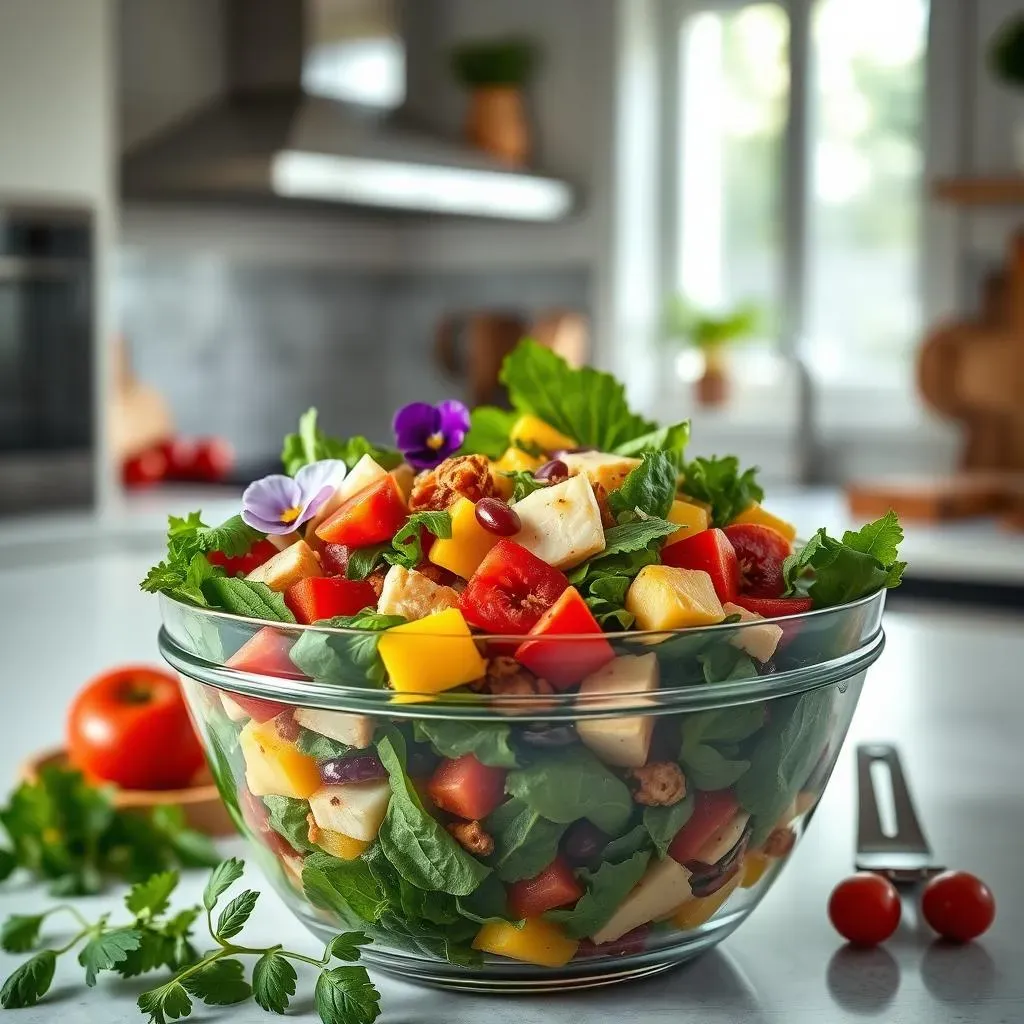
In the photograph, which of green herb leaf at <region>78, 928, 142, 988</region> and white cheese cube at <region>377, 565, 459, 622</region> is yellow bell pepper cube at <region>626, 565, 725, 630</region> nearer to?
white cheese cube at <region>377, 565, 459, 622</region>

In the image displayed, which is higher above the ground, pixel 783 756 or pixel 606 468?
pixel 606 468

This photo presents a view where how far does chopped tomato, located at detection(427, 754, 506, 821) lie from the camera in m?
0.64

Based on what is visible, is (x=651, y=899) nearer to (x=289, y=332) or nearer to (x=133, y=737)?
(x=133, y=737)

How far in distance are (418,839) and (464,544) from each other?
0.46 ft

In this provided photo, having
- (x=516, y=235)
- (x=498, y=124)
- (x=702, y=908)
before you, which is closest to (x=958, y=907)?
(x=702, y=908)

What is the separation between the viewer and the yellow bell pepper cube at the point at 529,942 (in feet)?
2.21

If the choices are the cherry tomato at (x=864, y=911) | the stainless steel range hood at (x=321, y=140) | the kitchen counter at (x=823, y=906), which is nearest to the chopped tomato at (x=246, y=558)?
the kitchen counter at (x=823, y=906)

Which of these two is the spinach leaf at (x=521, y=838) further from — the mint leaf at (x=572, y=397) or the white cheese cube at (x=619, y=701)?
the mint leaf at (x=572, y=397)

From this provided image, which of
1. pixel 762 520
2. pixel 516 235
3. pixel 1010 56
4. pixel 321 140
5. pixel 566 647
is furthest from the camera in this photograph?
pixel 516 235

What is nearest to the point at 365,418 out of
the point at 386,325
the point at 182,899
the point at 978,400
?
the point at 386,325

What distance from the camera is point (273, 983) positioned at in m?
0.69

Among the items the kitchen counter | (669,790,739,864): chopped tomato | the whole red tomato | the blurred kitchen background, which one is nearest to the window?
the blurred kitchen background

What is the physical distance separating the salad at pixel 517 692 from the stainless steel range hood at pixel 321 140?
8.76 ft

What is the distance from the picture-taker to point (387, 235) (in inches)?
181
